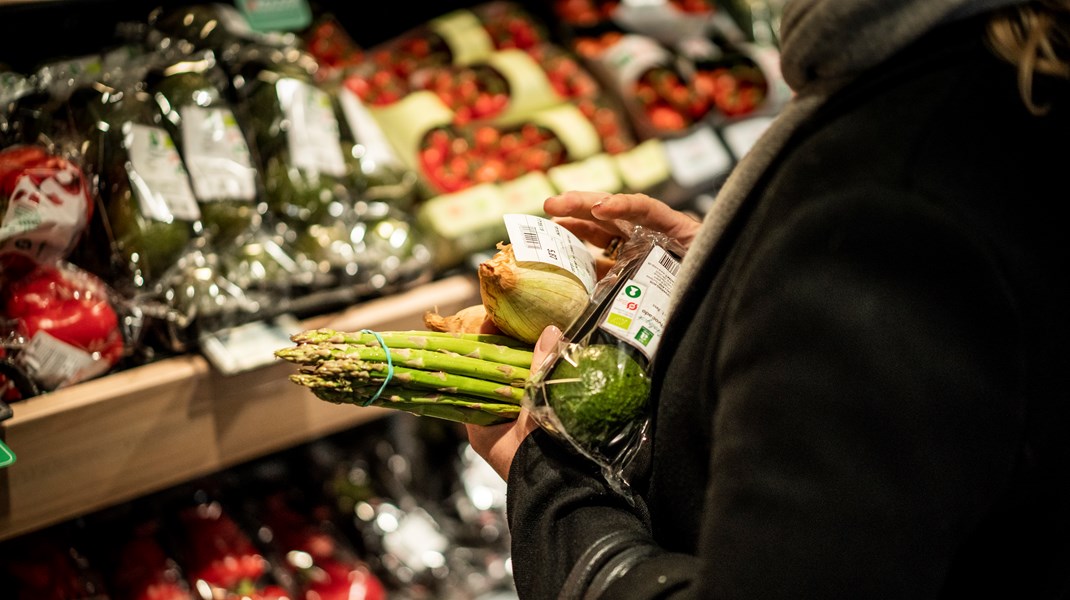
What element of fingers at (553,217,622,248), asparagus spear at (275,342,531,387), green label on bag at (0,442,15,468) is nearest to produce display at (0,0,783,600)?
asparagus spear at (275,342,531,387)

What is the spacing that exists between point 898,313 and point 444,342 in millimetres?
554

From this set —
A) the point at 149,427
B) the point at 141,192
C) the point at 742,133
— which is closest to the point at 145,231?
the point at 141,192

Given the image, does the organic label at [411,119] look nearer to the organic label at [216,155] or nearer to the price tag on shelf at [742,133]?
the organic label at [216,155]

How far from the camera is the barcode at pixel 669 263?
1.06m

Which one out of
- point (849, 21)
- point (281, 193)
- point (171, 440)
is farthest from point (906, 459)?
point (281, 193)

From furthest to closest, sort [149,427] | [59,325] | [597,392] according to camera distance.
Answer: [149,427], [59,325], [597,392]

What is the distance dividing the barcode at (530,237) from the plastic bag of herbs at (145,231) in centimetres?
67

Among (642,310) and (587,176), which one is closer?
(642,310)

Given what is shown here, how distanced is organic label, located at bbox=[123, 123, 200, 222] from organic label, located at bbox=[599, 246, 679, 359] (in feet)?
2.83

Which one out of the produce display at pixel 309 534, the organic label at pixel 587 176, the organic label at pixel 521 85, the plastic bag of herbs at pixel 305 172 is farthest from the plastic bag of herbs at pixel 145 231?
the organic label at pixel 521 85

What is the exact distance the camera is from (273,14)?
71.2 inches

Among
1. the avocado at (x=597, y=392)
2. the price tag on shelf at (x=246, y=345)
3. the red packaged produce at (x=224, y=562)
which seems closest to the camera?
the avocado at (x=597, y=392)

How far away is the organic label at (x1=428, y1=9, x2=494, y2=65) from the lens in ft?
7.60

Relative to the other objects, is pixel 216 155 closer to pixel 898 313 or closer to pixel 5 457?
pixel 5 457
